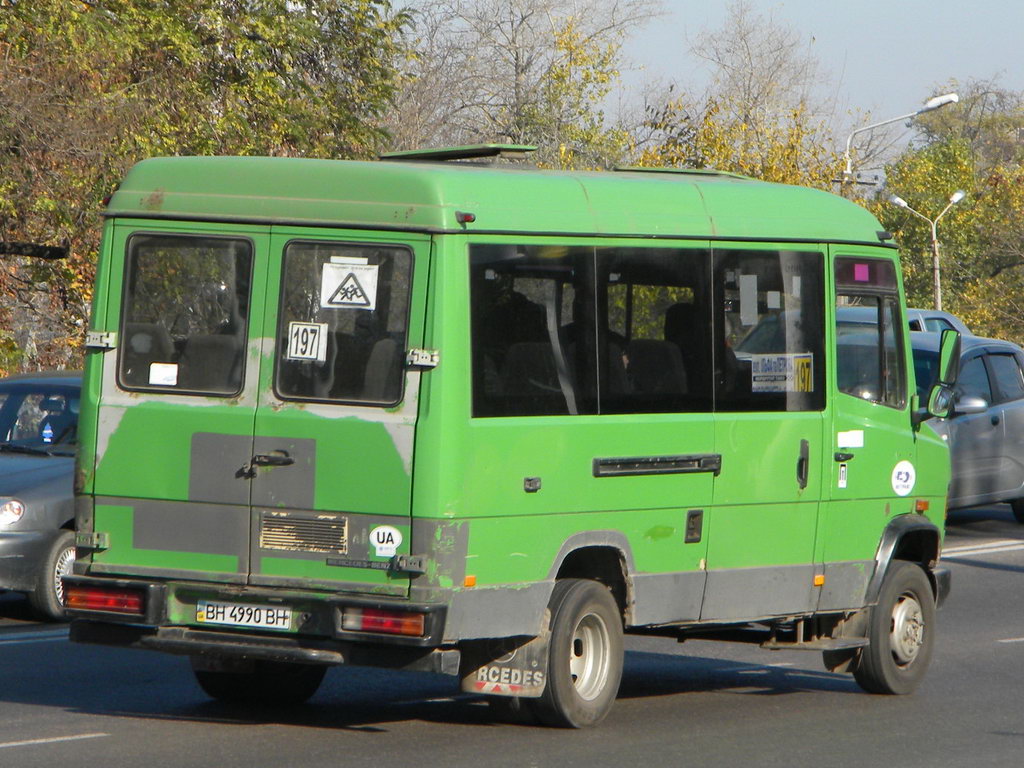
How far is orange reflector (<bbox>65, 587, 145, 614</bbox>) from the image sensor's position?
25.1 feet

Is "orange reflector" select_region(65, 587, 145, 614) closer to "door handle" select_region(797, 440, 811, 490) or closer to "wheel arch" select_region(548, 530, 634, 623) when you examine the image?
"wheel arch" select_region(548, 530, 634, 623)

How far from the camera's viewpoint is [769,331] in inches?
341

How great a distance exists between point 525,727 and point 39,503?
471 centimetres

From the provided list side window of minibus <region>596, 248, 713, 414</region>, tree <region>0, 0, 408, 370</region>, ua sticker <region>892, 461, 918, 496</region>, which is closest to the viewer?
side window of minibus <region>596, 248, 713, 414</region>

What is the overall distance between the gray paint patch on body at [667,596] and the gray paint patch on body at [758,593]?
0.25 ft

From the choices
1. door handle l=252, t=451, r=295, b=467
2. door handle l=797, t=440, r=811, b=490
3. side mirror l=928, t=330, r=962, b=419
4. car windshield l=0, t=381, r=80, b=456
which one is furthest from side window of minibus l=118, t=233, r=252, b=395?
car windshield l=0, t=381, r=80, b=456

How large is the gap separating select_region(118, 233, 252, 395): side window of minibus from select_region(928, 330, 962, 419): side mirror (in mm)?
3883

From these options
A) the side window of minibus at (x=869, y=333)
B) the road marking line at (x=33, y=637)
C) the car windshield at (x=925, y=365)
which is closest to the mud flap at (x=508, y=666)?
the side window of minibus at (x=869, y=333)

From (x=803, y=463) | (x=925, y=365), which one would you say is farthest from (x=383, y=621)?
(x=925, y=365)

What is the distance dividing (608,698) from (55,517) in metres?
4.91

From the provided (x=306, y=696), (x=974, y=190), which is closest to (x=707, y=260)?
(x=306, y=696)

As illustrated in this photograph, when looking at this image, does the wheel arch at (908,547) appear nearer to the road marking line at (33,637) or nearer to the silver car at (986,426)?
the road marking line at (33,637)

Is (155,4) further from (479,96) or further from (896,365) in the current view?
(479,96)

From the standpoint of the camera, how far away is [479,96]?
45.4 m
